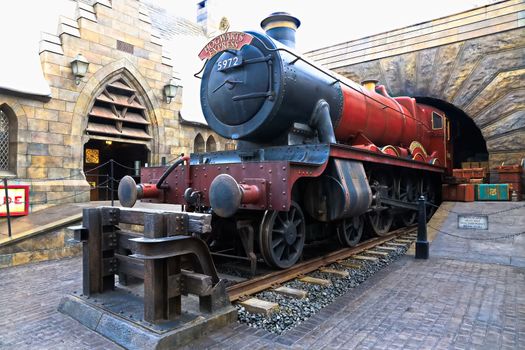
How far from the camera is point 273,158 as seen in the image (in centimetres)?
460

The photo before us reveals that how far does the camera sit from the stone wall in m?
10.4

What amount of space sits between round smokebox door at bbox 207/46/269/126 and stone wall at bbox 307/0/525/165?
30.8 feet

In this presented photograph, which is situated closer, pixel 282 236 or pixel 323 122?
pixel 282 236

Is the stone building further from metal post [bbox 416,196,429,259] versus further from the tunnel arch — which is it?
the tunnel arch

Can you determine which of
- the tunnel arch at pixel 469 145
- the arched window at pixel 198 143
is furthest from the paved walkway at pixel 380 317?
the tunnel arch at pixel 469 145

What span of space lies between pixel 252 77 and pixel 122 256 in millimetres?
2552

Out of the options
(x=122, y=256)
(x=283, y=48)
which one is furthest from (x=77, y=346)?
(x=283, y=48)

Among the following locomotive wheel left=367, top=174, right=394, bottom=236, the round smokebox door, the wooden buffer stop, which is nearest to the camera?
the wooden buffer stop

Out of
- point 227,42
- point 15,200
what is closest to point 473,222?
point 227,42

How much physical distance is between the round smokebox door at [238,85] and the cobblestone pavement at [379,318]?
99.2 inches

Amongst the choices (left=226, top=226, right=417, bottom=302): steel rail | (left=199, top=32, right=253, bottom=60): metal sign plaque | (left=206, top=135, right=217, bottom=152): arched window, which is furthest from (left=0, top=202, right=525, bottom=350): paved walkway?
(left=206, top=135, right=217, bottom=152): arched window

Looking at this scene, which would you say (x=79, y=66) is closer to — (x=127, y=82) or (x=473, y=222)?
(x=127, y=82)

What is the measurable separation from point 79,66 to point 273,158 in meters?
6.58

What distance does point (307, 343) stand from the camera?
272cm
